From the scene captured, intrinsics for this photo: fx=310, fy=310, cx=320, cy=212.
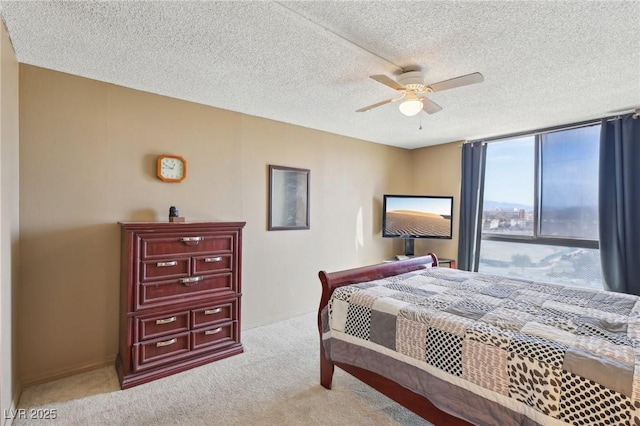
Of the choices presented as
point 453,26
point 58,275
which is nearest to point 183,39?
point 453,26

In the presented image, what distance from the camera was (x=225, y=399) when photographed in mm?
2191

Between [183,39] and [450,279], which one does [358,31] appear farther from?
[450,279]

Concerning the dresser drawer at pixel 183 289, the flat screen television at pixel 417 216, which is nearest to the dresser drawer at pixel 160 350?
the dresser drawer at pixel 183 289

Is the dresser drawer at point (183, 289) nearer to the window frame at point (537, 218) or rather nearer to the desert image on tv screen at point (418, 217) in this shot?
the desert image on tv screen at point (418, 217)

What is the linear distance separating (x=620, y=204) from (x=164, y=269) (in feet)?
14.8

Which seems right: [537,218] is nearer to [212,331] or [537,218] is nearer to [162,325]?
[212,331]

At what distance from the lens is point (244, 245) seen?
3.48 metres

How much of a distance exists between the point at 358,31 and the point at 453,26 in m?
0.54

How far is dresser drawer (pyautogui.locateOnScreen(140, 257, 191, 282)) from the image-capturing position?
7.98 feet

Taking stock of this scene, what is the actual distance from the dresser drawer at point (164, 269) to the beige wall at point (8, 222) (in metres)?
0.75

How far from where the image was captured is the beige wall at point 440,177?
186 inches

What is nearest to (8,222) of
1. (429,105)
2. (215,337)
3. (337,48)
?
(215,337)

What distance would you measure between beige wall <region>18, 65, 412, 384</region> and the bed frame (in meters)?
1.42

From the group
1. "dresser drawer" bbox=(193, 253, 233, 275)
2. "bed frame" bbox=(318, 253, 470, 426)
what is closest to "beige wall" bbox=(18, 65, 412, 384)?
"dresser drawer" bbox=(193, 253, 233, 275)
